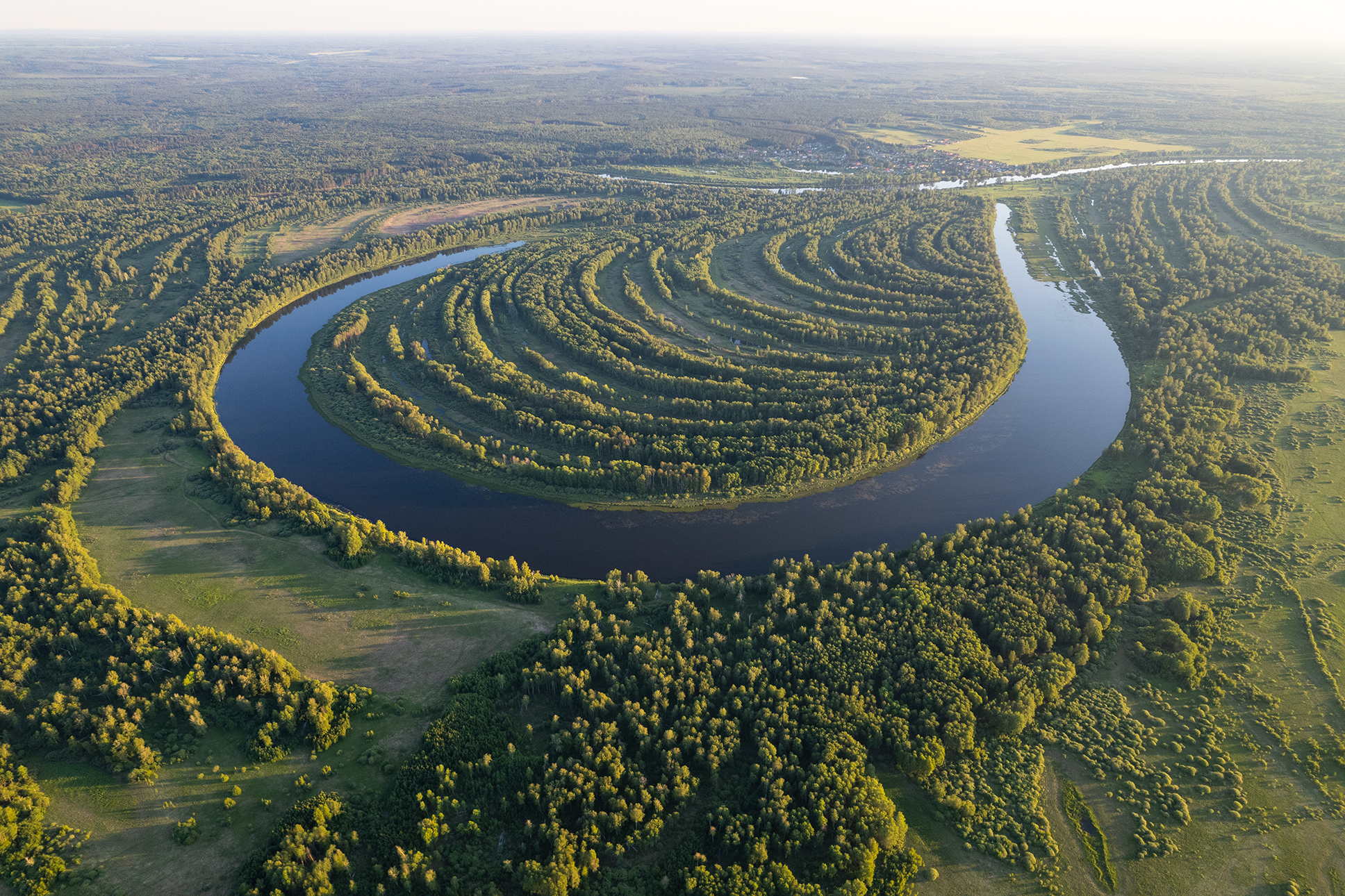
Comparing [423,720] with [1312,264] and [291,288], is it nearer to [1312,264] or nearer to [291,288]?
[291,288]

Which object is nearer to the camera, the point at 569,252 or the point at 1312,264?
the point at 1312,264

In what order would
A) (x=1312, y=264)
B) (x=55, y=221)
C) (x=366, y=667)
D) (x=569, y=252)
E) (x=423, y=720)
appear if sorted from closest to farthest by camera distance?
(x=423, y=720), (x=366, y=667), (x=1312, y=264), (x=569, y=252), (x=55, y=221)

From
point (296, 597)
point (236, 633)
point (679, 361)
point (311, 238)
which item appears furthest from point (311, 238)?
point (236, 633)

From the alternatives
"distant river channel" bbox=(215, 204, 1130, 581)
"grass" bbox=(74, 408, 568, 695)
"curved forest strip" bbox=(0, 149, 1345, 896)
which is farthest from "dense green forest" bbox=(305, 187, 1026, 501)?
"grass" bbox=(74, 408, 568, 695)

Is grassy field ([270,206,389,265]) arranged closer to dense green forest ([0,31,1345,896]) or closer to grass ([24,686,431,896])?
dense green forest ([0,31,1345,896])

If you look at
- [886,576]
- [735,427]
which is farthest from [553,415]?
[886,576]

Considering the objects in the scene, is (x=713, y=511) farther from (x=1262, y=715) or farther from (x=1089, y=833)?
(x=1262, y=715)

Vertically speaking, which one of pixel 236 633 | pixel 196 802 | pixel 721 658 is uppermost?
pixel 721 658

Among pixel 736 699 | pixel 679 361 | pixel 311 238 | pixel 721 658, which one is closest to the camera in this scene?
pixel 736 699

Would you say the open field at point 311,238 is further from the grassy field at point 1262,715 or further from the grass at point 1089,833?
the grass at point 1089,833
